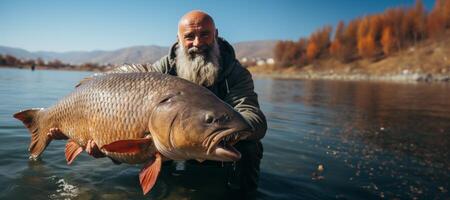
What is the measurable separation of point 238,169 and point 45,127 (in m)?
2.26

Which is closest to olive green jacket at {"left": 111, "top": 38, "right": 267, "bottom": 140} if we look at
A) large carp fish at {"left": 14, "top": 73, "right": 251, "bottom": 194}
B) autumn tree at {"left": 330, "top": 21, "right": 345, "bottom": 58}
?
large carp fish at {"left": 14, "top": 73, "right": 251, "bottom": 194}

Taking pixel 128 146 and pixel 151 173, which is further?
pixel 151 173

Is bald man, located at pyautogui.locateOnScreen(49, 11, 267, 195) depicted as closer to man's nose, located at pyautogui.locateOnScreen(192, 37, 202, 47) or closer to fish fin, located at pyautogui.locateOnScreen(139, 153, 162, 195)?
man's nose, located at pyautogui.locateOnScreen(192, 37, 202, 47)

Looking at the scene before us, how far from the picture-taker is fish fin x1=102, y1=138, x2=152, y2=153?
9.44ft

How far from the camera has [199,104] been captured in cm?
296

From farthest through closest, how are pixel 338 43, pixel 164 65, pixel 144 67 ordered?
pixel 338 43 < pixel 164 65 < pixel 144 67

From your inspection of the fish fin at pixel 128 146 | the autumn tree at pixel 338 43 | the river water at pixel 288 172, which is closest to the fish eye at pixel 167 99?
the fish fin at pixel 128 146

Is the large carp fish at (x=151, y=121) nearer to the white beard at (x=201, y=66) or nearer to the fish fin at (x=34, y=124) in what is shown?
the white beard at (x=201, y=66)

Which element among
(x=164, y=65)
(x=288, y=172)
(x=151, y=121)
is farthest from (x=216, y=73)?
(x=288, y=172)

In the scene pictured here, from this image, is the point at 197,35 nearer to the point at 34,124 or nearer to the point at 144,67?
the point at 144,67

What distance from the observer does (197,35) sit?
13.1 ft

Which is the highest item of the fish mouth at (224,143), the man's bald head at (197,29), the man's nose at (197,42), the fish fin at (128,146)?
the man's bald head at (197,29)

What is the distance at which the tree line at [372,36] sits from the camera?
77.9 metres

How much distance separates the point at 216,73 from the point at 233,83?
0.27 meters
